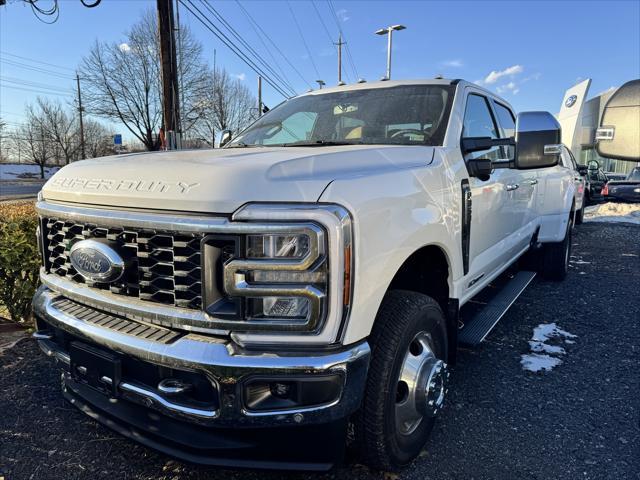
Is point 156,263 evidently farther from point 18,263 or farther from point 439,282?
point 18,263

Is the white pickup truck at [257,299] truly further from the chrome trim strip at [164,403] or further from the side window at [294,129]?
the side window at [294,129]

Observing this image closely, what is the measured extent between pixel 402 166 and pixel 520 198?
216 cm

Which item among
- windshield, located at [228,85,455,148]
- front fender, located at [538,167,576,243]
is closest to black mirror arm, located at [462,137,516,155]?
windshield, located at [228,85,455,148]

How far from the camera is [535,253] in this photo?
5.78 meters

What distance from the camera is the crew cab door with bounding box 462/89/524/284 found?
9.37 ft

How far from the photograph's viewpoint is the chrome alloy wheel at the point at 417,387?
6.73ft

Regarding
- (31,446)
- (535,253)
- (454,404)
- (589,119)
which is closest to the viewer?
(31,446)

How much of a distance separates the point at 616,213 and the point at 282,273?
15.9 m

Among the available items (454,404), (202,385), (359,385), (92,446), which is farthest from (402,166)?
(92,446)

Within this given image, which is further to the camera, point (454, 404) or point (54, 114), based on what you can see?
point (54, 114)

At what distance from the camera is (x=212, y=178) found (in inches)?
65.1

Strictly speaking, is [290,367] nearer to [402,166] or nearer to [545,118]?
[402,166]

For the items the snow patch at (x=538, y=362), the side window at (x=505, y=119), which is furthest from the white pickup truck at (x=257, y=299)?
the side window at (x=505, y=119)

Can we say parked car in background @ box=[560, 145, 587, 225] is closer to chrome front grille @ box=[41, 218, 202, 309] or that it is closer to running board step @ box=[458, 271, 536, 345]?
running board step @ box=[458, 271, 536, 345]
